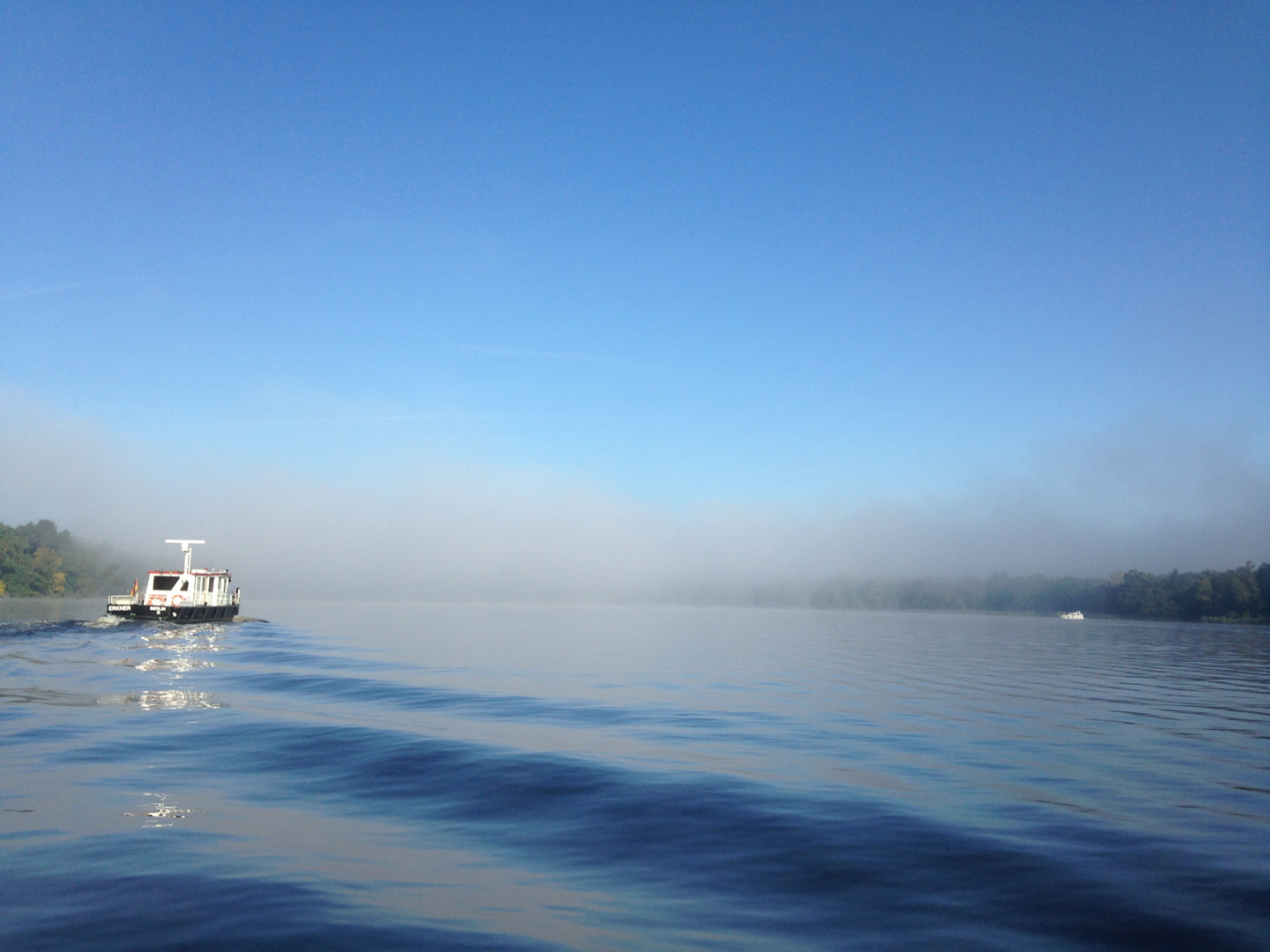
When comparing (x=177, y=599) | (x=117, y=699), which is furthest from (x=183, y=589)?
(x=117, y=699)

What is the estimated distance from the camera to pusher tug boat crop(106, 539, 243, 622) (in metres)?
76.2

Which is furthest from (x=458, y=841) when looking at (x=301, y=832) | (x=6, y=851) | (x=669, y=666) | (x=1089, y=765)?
(x=669, y=666)

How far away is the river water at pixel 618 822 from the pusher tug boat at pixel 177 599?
50.0 metres

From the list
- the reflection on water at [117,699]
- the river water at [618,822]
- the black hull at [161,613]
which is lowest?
the black hull at [161,613]

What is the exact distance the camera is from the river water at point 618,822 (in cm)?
952

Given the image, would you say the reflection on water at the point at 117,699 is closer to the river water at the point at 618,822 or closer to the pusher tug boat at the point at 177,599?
the river water at the point at 618,822

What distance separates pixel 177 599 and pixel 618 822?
77670 mm

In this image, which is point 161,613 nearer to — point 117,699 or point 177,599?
point 177,599

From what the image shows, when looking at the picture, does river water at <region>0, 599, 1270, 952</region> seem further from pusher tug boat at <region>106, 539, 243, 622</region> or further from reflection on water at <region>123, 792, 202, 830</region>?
pusher tug boat at <region>106, 539, 243, 622</region>

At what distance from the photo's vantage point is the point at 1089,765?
762 inches

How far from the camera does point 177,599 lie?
7775 cm

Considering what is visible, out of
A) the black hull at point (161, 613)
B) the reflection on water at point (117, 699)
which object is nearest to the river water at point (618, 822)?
the reflection on water at point (117, 699)

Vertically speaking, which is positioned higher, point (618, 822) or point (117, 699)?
point (618, 822)

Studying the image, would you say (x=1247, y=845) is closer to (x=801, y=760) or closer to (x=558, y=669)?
(x=801, y=760)
